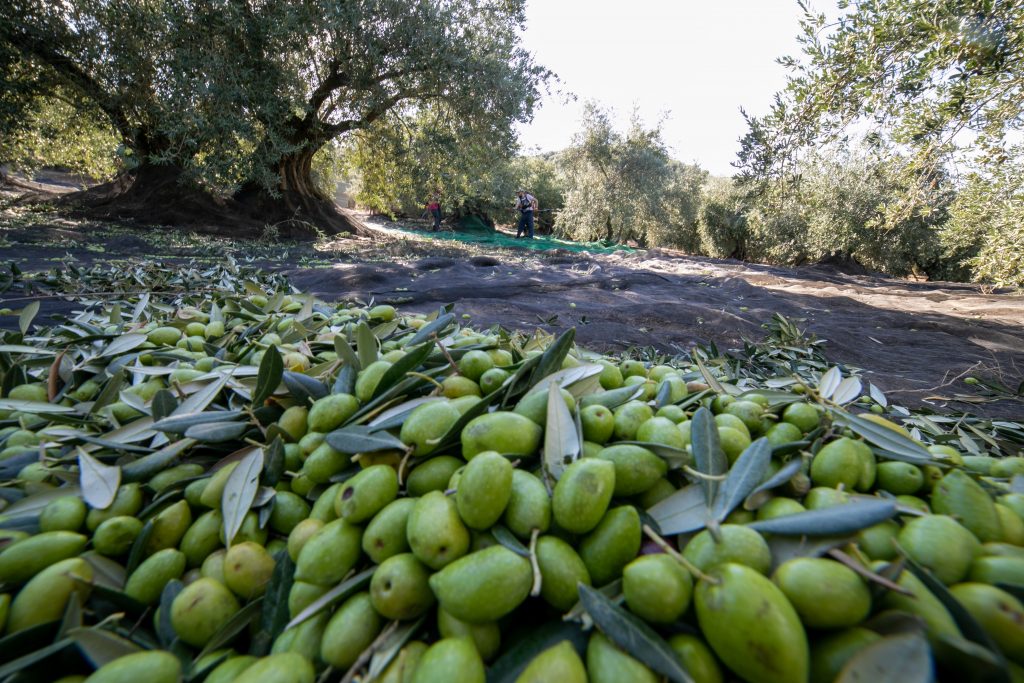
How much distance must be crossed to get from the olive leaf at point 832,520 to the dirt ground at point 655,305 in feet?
10.7

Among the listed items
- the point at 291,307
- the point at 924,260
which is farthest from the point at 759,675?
the point at 924,260

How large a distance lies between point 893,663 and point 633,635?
0.32m

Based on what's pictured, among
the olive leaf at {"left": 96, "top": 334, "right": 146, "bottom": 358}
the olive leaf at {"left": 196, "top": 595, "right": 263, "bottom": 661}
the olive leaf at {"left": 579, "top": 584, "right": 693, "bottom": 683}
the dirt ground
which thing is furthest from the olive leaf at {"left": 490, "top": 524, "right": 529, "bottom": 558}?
the dirt ground

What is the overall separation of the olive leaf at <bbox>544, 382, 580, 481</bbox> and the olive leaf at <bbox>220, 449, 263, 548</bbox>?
67 centimetres

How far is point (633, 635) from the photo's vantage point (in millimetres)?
650

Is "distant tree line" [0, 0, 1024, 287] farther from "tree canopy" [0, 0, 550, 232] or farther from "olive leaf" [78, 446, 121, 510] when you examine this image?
"olive leaf" [78, 446, 121, 510]

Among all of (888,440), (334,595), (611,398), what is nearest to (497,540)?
(334,595)

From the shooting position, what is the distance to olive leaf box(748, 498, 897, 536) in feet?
2.38

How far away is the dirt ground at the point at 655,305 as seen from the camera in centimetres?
429

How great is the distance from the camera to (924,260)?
18.0 m

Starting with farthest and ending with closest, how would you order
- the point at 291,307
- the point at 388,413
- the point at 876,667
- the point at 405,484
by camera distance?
the point at 291,307 → the point at 388,413 → the point at 405,484 → the point at 876,667

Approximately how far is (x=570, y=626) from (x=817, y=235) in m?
21.9

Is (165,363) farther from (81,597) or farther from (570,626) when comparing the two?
(570,626)

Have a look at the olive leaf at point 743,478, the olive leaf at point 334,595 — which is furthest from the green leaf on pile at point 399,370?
the olive leaf at point 743,478
